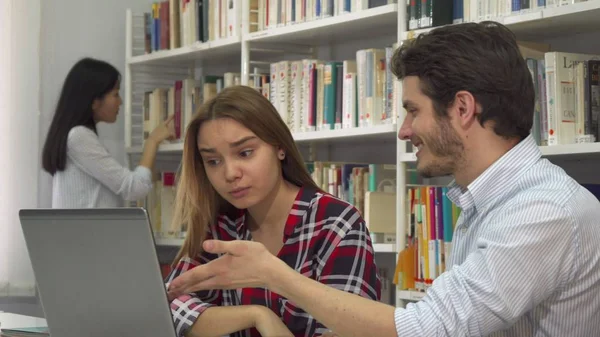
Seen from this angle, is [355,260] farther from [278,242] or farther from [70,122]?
[70,122]

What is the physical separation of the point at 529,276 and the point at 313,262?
60 cm

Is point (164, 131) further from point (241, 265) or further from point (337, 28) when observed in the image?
point (241, 265)

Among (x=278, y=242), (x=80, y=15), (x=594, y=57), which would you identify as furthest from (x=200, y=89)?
(x=278, y=242)

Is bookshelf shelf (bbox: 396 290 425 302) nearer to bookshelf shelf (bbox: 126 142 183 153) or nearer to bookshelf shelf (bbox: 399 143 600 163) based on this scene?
bookshelf shelf (bbox: 399 143 600 163)

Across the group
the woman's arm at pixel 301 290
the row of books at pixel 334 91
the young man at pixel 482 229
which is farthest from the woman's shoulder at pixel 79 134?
the woman's arm at pixel 301 290

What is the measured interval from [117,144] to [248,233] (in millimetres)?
2757

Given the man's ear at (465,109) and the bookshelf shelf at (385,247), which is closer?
the man's ear at (465,109)

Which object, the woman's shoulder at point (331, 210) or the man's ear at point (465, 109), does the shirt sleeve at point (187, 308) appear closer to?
the woman's shoulder at point (331, 210)

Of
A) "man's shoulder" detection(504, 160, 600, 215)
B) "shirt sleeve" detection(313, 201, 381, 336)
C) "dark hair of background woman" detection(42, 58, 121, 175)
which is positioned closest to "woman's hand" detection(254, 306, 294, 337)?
"shirt sleeve" detection(313, 201, 381, 336)

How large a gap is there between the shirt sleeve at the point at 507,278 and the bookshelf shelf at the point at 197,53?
258 centimetres

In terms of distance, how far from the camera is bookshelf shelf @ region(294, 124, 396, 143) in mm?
3021

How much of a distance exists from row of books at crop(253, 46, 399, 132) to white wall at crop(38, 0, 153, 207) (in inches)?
45.0

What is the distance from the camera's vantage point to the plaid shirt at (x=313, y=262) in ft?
5.66

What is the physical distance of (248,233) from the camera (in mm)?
1923
